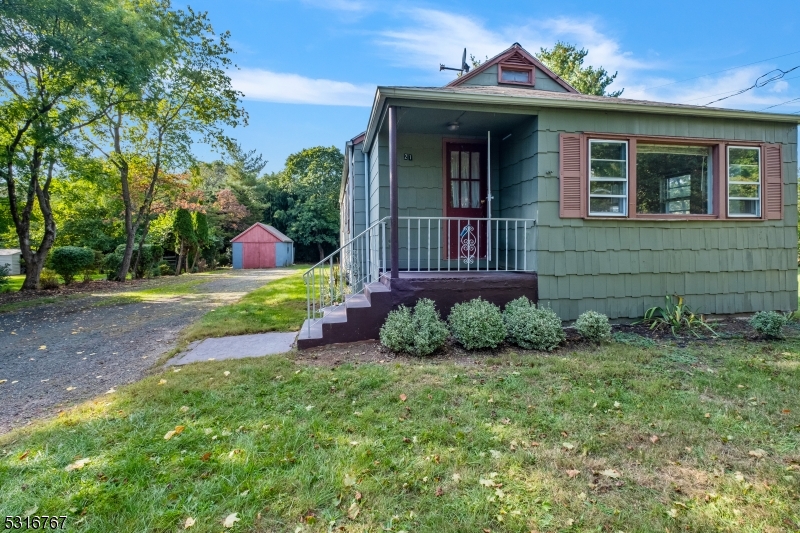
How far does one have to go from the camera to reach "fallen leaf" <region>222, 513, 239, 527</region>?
1766 mm

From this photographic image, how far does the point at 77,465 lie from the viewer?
7.22ft

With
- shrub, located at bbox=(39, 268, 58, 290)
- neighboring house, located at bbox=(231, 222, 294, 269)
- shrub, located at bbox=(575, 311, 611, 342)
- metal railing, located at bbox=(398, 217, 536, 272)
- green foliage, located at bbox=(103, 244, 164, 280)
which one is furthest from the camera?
neighboring house, located at bbox=(231, 222, 294, 269)

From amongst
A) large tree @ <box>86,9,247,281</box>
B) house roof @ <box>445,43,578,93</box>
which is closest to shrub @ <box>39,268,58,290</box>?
large tree @ <box>86,9,247,281</box>

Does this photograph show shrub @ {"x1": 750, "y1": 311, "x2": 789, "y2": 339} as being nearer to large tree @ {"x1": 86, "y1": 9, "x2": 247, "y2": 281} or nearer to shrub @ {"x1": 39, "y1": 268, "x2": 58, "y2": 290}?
large tree @ {"x1": 86, "y1": 9, "x2": 247, "y2": 281}

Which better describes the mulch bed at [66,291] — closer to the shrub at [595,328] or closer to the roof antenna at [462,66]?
the roof antenna at [462,66]

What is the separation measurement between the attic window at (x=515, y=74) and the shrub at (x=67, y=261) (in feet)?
43.9

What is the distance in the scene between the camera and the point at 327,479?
208cm

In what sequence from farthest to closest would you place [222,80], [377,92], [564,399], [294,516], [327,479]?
[222,80] < [377,92] < [564,399] < [327,479] < [294,516]

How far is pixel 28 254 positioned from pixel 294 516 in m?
12.7

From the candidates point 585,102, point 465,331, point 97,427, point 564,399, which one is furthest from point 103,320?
point 585,102

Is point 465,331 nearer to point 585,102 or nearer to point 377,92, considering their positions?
point 377,92

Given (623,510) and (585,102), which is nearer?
(623,510)

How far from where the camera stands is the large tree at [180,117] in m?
12.7

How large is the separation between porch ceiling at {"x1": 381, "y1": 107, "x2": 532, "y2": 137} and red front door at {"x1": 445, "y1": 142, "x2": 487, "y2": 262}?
30 centimetres
